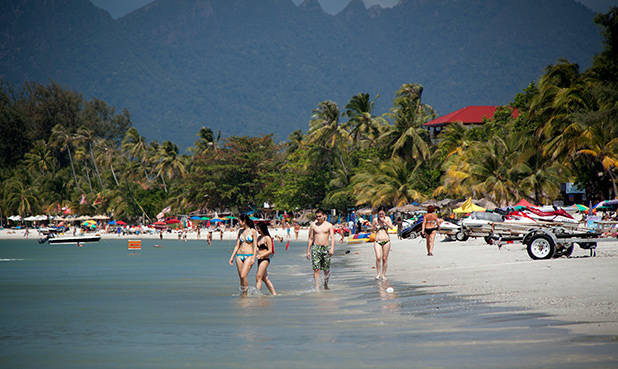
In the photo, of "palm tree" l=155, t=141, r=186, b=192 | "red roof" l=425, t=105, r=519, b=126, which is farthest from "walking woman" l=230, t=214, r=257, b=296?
"palm tree" l=155, t=141, r=186, b=192

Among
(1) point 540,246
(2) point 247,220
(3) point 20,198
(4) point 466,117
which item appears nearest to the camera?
(2) point 247,220

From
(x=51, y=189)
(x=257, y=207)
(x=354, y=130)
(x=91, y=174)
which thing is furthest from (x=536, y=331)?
(x=91, y=174)

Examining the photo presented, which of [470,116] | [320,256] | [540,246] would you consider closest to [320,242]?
[320,256]

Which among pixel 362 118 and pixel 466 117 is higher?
pixel 466 117

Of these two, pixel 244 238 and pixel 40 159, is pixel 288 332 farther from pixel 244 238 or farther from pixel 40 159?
pixel 40 159

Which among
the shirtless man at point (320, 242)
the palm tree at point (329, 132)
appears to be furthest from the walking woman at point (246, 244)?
the palm tree at point (329, 132)

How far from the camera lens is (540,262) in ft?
58.3

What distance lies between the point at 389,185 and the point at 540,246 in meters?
42.9

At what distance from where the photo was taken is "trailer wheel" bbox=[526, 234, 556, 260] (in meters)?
18.5

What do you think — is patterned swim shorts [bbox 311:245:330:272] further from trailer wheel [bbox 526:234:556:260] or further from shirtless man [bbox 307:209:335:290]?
trailer wheel [bbox 526:234:556:260]

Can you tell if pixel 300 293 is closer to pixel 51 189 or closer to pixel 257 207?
pixel 257 207

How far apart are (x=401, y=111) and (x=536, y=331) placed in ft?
192

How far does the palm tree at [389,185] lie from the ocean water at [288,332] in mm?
45235

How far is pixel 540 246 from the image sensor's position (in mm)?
18719
